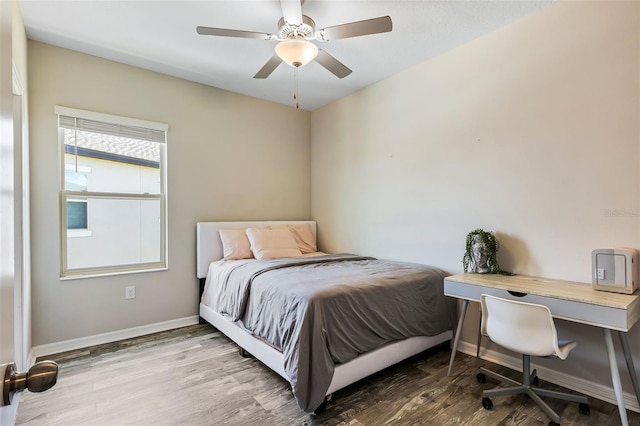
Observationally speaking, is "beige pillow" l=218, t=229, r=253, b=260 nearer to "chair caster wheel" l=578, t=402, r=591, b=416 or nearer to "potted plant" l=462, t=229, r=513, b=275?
"potted plant" l=462, t=229, r=513, b=275

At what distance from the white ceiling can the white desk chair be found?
211 cm

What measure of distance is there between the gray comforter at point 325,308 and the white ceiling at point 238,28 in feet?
6.54

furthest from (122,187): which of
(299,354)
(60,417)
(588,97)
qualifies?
(588,97)

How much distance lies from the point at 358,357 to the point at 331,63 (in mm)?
2161

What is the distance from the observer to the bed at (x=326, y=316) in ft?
6.24

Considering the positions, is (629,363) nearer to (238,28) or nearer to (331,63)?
(331,63)

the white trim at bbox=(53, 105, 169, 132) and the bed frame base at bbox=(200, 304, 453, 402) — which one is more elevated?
the white trim at bbox=(53, 105, 169, 132)

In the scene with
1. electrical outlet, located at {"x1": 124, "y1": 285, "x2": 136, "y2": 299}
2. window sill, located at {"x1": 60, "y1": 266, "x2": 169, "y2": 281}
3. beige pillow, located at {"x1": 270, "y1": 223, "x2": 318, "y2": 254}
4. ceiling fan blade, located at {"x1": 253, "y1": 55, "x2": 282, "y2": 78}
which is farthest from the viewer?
beige pillow, located at {"x1": 270, "y1": 223, "x2": 318, "y2": 254}

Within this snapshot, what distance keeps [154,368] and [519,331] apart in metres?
2.64

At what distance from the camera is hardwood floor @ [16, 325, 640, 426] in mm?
1880

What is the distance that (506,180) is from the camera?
2.57 meters

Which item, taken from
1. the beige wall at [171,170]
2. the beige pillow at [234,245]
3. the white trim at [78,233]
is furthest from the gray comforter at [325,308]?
the white trim at [78,233]

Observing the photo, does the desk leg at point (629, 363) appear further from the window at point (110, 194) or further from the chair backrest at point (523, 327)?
the window at point (110, 194)

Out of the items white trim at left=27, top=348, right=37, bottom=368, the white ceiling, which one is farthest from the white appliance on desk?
white trim at left=27, top=348, right=37, bottom=368
